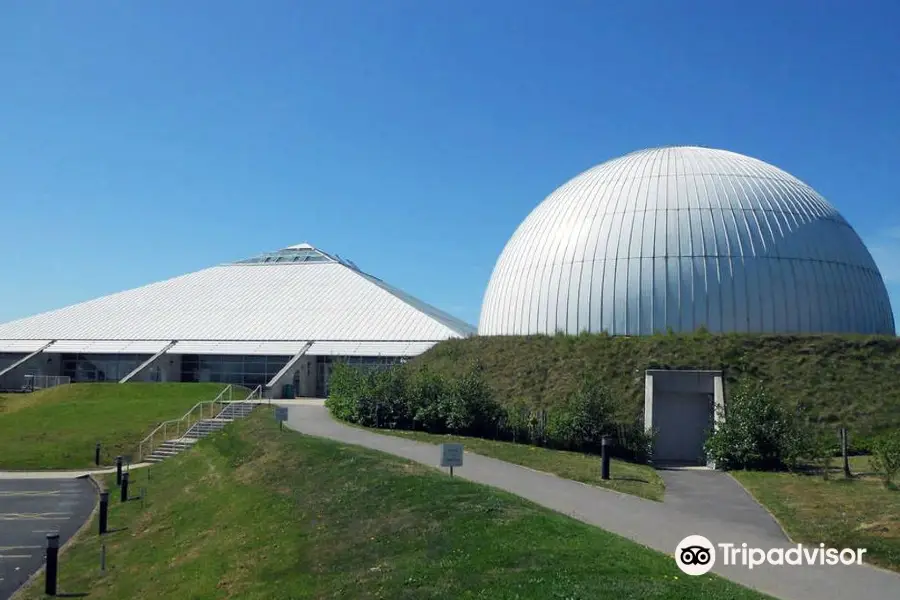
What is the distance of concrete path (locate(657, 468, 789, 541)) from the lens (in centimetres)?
1370

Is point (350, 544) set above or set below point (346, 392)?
below

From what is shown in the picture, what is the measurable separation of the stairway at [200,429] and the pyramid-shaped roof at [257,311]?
17.0m

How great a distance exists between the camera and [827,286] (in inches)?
1253

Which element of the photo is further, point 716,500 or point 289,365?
point 289,365

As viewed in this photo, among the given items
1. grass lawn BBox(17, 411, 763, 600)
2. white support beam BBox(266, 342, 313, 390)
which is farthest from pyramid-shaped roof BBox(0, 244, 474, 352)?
grass lawn BBox(17, 411, 763, 600)

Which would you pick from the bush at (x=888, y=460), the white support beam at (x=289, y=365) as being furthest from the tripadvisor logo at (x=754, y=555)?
the white support beam at (x=289, y=365)

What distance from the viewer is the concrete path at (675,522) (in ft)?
31.1

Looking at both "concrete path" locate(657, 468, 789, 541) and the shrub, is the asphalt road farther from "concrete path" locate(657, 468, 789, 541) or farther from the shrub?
"concrete path" locate(657, 468, 789, 541)

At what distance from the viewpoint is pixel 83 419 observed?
3581cm

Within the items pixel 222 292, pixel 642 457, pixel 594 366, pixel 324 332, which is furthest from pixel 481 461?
pixel 222 292

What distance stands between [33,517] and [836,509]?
65.6ft

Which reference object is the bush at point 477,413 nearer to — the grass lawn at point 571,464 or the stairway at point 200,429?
the grass lawn at point 571,464

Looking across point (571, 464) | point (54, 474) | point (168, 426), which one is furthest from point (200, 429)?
point (571, 464)

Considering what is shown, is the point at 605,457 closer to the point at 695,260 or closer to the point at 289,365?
the point at 695,260
